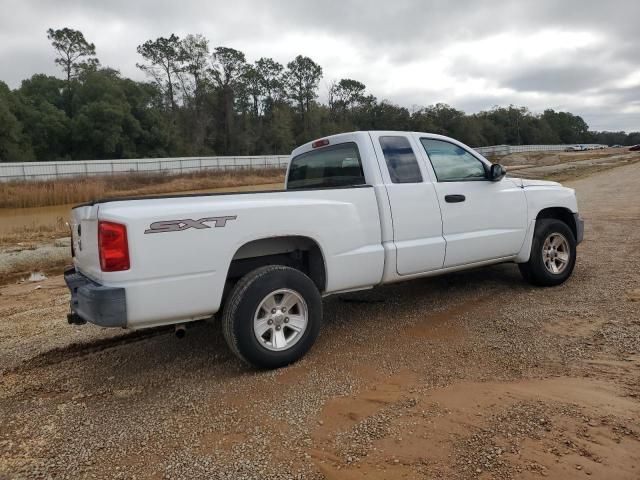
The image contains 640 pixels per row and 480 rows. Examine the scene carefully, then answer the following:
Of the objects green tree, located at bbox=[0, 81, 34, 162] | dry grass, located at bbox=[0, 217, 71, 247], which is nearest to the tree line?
green tree, located at bbox=[0, 81, 34, 162]

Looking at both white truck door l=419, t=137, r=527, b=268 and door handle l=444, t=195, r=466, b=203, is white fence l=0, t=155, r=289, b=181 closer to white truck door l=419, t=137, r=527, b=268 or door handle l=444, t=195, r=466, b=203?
white truck door l=419, t=137, r=527, b=268

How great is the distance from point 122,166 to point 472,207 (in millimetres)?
39224

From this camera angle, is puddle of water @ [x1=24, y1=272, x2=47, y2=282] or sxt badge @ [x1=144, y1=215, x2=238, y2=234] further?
puddle of water @ [x1=24, y1=272, x2=47, y2=282]

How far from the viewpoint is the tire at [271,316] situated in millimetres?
3703

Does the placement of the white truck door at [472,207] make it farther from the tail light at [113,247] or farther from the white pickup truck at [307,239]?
the tail light at [113,247]

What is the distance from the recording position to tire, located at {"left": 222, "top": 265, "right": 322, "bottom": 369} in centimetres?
370

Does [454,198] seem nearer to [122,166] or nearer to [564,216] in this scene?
[564,216]

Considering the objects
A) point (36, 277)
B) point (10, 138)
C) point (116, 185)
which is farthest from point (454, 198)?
point (10, 138)

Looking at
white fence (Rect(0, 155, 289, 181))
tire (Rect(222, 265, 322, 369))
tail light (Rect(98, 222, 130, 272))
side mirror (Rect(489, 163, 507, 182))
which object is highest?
white fence (Rect(0, 155, 289, 181))

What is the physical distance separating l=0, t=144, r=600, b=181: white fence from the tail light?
33372mm

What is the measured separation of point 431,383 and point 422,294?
2.37m

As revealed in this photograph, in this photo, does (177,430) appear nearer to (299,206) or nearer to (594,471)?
(299,206)

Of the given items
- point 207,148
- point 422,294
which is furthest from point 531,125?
point 422,294

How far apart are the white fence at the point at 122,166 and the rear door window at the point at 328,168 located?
105 ft
